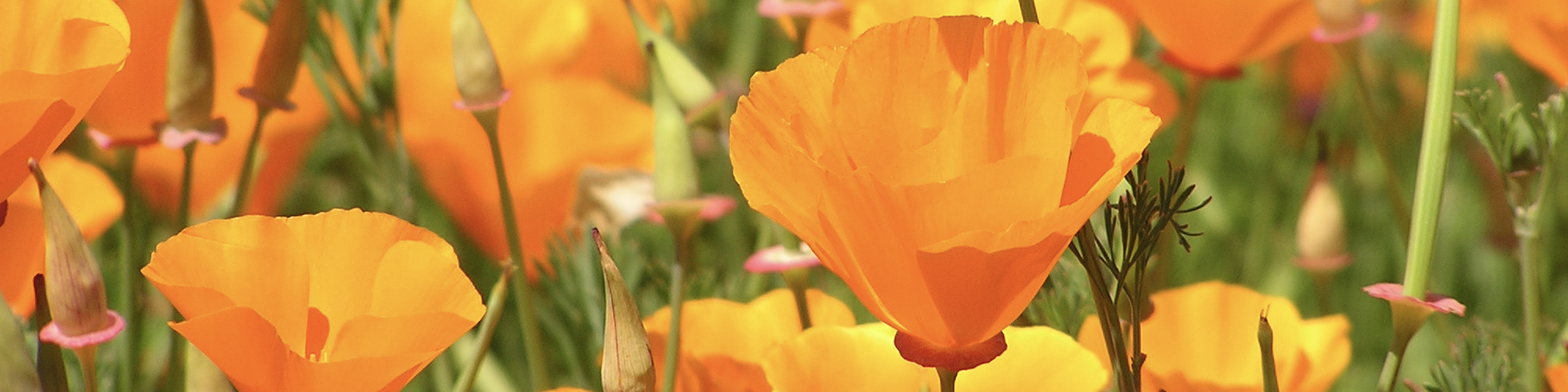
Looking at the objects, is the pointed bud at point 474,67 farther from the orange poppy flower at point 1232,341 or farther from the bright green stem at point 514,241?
the orange poppy flower at point 1232,341

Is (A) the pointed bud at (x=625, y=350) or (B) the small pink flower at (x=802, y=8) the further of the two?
(B) the small pink flower at (x=802, y=8)

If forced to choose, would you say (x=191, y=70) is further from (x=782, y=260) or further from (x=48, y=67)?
(x=782, y=260)

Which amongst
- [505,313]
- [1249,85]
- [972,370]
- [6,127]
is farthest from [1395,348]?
[1249,85]

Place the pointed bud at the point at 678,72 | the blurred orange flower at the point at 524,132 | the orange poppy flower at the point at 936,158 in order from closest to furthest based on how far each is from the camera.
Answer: the orange poppy flower at the point at 936,158
the pointed bud at the point at 678,72
the blurred orange flower at the point at 524,132

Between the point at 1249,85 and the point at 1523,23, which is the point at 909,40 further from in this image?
the point at 1249,85

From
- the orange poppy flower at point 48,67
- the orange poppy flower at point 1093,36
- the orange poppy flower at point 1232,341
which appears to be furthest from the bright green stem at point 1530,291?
the orange poppy flower at point 48,67

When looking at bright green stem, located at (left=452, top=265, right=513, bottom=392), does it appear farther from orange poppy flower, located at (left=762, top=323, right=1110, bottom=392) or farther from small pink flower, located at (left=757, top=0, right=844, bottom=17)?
small pink flower, located at (left=757, top=0, right=844, bottom=17)

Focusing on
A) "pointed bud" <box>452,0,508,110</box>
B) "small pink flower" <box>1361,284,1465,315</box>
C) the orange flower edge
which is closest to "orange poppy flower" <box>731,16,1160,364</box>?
the orange flower edge
